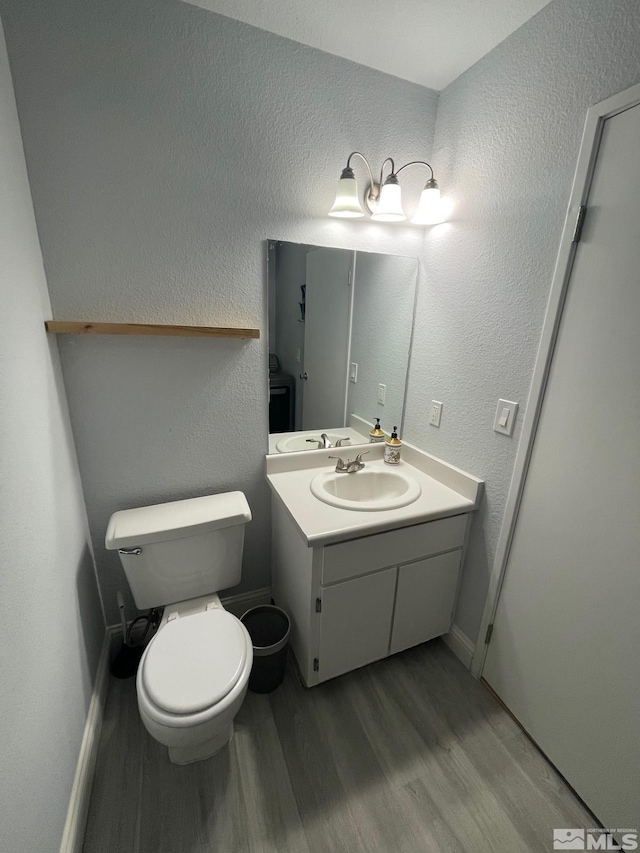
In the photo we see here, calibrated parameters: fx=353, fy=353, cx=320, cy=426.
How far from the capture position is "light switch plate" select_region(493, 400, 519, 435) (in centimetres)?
126

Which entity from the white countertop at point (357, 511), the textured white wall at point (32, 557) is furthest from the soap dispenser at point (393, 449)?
the textured white wall at point (32, 557)

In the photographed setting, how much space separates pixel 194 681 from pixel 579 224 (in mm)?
1731

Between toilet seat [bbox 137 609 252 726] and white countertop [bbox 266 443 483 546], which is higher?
white countertop [bbox 266 443 483 546]

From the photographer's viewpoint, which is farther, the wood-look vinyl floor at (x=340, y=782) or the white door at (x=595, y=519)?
the wood-look vinyl floor at (x=340, y=782)

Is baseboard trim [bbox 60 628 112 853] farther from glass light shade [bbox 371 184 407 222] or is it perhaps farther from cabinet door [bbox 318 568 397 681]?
glass light shade [bbox 371 184 407 222]

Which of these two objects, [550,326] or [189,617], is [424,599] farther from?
[550,326]

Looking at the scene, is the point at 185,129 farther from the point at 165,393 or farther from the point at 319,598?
the point at 319,598

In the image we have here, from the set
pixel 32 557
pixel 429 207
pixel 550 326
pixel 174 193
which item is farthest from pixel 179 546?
pixel 429 207

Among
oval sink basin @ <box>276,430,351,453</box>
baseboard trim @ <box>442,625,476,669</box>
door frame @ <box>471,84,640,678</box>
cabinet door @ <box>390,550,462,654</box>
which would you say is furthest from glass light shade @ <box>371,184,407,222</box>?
baseboard trim @ <box>442,625,476,669</box>

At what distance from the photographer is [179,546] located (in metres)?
1.35

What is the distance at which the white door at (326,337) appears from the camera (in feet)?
5.08

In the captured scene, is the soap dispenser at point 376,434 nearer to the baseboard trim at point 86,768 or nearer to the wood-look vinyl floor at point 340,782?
the wood-look vinyl floor at point 340,782

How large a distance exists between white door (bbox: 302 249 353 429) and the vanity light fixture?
196 mm

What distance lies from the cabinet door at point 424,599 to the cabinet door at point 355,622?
0.05 m
